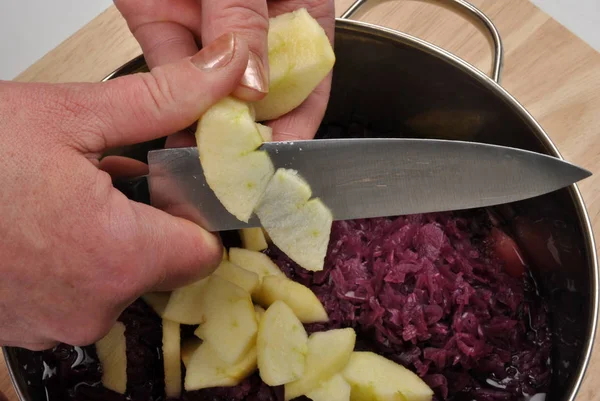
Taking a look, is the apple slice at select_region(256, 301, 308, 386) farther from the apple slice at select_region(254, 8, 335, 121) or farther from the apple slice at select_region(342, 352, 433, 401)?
the apple slice at select_region(254, 8, 335, 121)

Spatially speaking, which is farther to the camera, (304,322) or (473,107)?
(473,107)

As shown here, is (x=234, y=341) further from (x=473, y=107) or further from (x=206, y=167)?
(x=473, y=107)

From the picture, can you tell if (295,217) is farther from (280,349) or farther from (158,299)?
(158,299)

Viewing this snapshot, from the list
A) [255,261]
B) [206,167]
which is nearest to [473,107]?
[255,261]

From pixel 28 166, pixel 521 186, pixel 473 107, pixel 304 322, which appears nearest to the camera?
pixel 28 166

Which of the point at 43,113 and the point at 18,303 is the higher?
the point at 43,113

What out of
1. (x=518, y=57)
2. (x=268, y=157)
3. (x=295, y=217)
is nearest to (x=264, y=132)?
(x=268, y=157)
